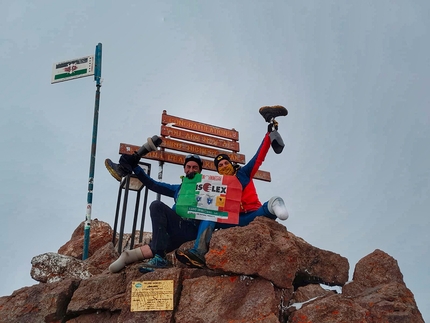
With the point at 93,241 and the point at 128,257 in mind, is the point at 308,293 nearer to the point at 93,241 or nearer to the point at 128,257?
the point at 128,257

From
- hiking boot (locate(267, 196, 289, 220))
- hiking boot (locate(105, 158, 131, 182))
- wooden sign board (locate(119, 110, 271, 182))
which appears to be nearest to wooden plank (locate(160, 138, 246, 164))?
wooden sign board (locate(119, 110, 271, 182))

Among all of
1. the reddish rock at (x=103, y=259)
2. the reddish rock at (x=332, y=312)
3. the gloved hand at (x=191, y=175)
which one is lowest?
the reddish rock at (x=332, y=312)

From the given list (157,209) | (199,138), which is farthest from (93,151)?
(157,209)

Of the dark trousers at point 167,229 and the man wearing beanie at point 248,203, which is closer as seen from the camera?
the man wearing beanie at point 248,203

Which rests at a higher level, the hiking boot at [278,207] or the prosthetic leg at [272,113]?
the prosthetic leg at [272,113]

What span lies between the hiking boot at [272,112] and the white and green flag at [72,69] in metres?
6.18

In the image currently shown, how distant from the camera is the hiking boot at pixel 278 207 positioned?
6434mm

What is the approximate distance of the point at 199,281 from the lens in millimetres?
6125

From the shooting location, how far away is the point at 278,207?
258 inches

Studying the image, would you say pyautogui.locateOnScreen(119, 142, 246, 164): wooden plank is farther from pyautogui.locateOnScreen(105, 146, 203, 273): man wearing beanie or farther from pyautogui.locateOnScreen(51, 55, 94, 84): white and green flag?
pyautogui.locateOnScreen(105, 146, 203, 273): man wearing beanie

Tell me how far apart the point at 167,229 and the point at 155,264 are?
22.4 inches

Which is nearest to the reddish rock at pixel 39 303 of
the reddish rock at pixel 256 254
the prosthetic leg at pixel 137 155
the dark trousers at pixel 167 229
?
the dark trousers at pixel 167 229

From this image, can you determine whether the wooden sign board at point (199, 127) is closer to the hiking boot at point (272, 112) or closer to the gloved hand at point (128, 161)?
the gloved hand at point (128, 161)

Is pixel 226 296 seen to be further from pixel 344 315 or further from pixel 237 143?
pixel 237 143
